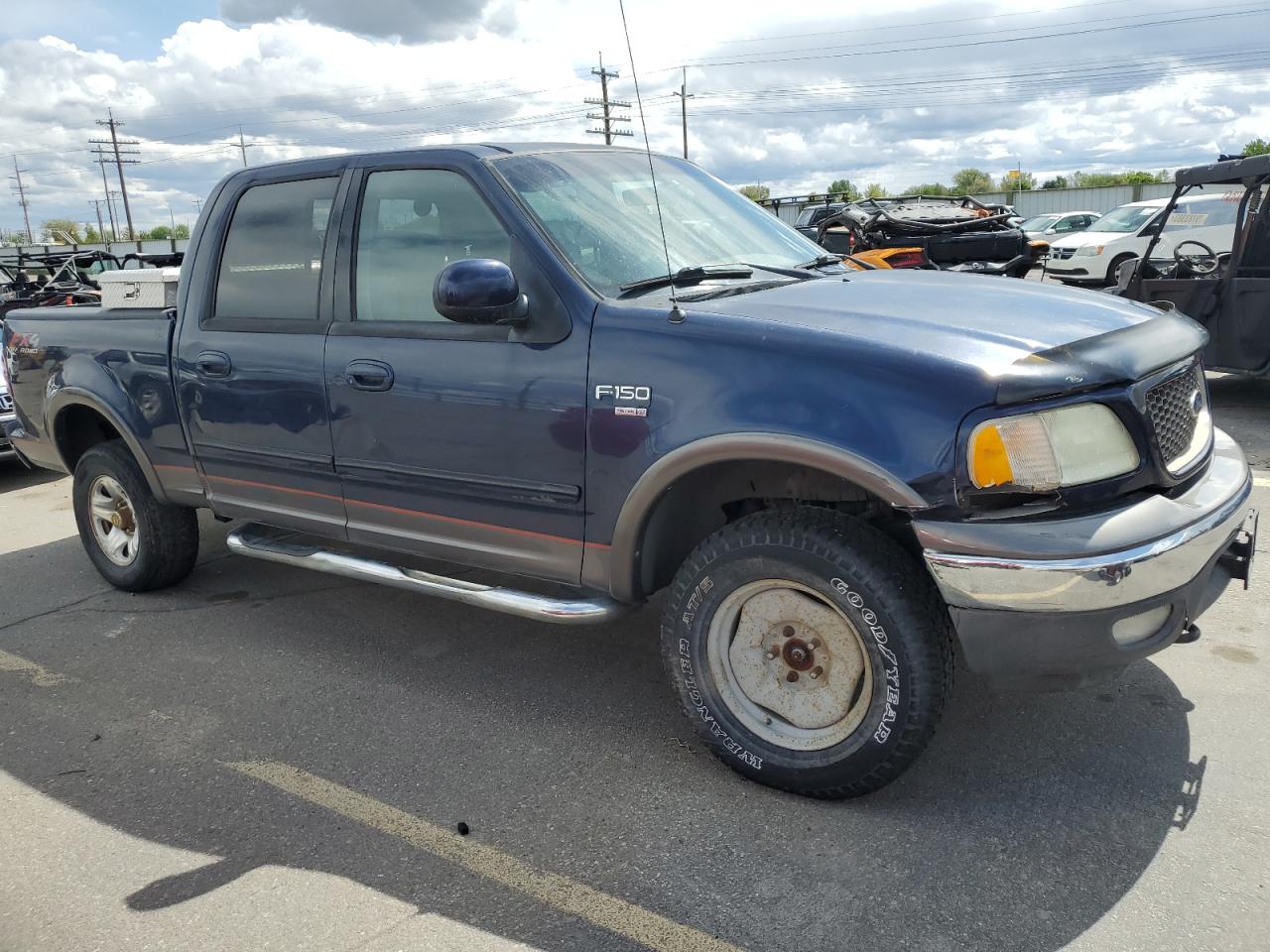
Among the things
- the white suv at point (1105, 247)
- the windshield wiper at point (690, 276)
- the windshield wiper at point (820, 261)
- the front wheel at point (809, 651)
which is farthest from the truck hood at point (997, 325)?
the white suv at point (1105, 247)

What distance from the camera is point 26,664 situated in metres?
4.44

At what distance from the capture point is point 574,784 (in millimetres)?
3215

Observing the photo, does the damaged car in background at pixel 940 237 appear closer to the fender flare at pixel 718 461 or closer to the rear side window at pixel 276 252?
the rear side window at pixel 276 252

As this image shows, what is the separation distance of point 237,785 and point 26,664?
175cm

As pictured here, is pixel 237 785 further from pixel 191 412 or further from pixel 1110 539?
pixel 1110 539

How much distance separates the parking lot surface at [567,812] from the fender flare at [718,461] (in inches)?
25.9

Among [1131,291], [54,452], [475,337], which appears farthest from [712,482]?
[1131,291]

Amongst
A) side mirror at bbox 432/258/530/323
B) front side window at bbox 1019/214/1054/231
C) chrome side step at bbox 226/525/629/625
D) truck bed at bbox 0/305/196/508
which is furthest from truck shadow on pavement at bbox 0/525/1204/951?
front side window at bbox 1019/214/1054/231

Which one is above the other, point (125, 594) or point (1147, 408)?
point (1147, 408)

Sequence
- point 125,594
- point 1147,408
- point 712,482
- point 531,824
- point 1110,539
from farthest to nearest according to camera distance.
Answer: point 125,594 → point 712,482 → point 531,824 → point 1147,408 → point 1110,539

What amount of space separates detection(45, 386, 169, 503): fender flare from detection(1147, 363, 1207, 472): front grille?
4114 millimetres

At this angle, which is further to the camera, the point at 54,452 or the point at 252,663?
the point at 54,452

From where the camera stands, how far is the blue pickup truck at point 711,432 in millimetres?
2619

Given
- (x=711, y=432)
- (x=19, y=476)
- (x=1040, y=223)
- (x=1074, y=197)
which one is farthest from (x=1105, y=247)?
(x=1074, y=197)
